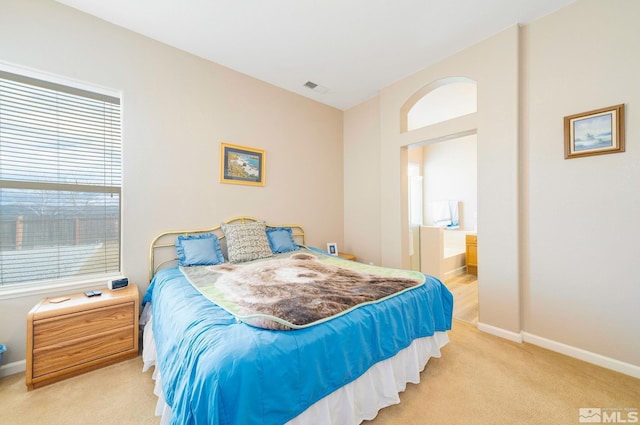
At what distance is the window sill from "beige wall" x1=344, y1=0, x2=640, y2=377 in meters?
3.78

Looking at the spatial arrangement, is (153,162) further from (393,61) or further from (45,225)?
(393,61)

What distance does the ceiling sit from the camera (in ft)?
7.02

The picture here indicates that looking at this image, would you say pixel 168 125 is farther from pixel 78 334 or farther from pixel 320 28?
pixel 78 334

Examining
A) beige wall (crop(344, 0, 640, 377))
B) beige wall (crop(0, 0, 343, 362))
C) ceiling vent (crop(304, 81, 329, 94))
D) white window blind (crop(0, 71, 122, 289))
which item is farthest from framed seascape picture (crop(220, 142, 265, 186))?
beige wall (crop(344, 0, 640, 377))

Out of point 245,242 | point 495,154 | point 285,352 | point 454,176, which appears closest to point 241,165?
point 245,242

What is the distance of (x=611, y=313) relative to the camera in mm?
1964

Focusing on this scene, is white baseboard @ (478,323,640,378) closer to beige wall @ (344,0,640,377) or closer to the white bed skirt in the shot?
beige wall @ (344,0,640,377)

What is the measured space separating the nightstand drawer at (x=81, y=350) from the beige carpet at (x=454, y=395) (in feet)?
0.45

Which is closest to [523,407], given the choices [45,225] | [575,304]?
[575,304]

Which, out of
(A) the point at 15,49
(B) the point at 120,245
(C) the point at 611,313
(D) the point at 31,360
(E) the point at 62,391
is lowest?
(E) the point at 62,391

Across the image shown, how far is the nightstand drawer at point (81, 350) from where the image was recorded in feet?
5.71

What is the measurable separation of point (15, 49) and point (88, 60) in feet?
1.42

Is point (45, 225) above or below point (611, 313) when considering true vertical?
above

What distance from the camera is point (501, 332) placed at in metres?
2.47
